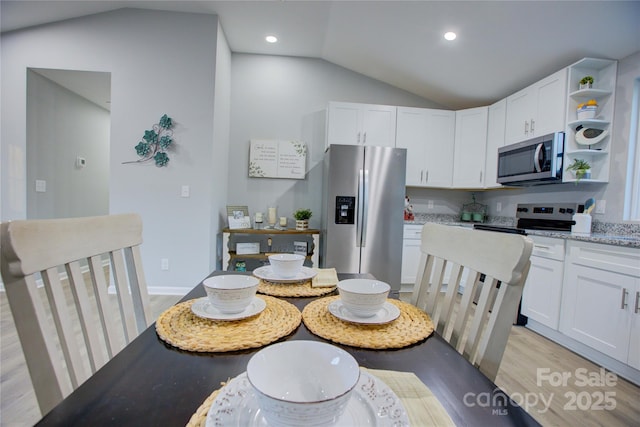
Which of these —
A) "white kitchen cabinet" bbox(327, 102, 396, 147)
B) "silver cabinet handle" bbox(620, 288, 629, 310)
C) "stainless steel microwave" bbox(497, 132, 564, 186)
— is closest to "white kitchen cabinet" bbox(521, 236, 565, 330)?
"silver cabinet handle" bbox(620, 288, 629, 310)

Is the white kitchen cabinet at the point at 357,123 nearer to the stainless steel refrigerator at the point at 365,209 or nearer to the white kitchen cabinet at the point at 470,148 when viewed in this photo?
the stainless steel refrigerator at the point at 365,209

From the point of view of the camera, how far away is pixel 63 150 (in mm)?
3453

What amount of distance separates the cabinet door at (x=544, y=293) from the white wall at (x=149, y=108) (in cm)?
304

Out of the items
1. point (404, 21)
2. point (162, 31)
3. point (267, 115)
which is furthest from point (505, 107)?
point (162, 31)

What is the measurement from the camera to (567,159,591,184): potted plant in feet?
7.72

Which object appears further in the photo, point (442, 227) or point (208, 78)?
point (208, 78)

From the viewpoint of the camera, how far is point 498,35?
257 centimetres

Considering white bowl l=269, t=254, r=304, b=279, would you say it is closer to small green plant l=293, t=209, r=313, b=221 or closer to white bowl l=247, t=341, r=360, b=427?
white bowl l=247, t=341, r=360, b=427

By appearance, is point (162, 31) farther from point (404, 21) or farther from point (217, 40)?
point (404, 21)

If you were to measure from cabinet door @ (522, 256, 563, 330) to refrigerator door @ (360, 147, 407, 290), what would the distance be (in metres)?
1.15

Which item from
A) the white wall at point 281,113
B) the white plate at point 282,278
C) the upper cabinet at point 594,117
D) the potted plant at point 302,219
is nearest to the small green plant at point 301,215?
the potted plant at point 302,219

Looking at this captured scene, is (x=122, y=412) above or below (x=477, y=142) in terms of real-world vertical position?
below

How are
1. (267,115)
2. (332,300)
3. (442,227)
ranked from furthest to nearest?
(267,115) → (442,227) → (332,300)

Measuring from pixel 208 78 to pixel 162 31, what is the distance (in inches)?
25.4
